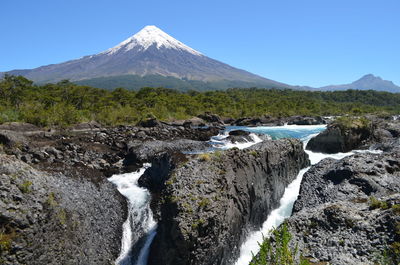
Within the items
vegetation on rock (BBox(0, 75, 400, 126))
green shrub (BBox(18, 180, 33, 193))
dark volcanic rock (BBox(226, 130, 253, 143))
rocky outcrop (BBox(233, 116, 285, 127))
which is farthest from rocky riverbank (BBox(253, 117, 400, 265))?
rocky outcrop (BBox(233, 116, 285, 127))

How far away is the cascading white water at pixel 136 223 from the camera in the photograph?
411 inches

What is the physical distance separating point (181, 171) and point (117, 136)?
20.7 metres

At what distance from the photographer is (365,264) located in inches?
236

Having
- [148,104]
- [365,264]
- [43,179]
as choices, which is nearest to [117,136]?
[43,179]

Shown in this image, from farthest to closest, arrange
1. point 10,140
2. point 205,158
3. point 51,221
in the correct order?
point 10,140 < point 205,158 < point 51,221

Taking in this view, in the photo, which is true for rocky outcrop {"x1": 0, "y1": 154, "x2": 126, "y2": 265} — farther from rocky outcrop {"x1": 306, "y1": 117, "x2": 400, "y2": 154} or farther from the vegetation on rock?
the vegetation on rock

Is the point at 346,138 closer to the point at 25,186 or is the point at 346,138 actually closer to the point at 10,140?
the point at 25,186

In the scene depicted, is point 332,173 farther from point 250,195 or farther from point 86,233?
point 86,233

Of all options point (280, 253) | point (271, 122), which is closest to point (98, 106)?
point (271, 122)

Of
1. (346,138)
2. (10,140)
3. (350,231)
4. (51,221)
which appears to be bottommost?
(51,221)

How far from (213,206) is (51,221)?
5304 mm

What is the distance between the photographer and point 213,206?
30.8ft

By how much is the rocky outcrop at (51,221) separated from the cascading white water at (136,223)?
35 centimetres

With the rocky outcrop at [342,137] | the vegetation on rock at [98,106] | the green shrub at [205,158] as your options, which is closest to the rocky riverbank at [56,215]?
the green shrub at [205,158]
